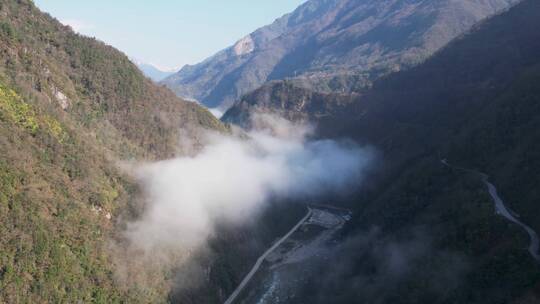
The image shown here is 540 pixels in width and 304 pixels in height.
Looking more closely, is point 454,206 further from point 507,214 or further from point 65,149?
point 65,149

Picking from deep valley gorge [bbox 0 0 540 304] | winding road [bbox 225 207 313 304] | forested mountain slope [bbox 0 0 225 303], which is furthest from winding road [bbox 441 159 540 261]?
forested mountain slope [bbox 0 0 225 303]

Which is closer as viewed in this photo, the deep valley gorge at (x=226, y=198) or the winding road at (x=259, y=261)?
the deep valley gorge at (x=226, y=198)

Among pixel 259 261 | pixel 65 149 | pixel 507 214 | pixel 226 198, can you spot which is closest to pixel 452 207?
pixel 507 214

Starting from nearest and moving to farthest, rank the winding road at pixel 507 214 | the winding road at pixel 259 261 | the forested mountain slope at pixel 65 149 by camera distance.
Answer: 1. the winding road at pixel 507 214
2. the forested mountain slope at pixel 65 149
3. the winding road at pixel 259 261

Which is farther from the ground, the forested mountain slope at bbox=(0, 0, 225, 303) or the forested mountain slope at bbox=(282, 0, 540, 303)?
the forested mountain slope at bbox=(0, 0, 225, 303)

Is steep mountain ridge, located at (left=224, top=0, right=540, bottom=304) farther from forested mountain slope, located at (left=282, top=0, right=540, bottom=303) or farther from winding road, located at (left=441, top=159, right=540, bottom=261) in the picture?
winding road, located at (left=441, top=159, right=540, bottom=261)

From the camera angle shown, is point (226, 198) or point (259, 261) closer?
point (259, 261)

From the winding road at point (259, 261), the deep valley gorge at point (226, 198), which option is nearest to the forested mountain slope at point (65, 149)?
the deep valley gorge at point (226, 198)

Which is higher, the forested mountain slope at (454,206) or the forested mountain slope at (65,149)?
the forested mountain slope at (65,149)

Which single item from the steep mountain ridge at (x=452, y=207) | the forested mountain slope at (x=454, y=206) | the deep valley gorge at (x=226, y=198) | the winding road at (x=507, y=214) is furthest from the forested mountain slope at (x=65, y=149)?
the winding road at (x=507, y=214)

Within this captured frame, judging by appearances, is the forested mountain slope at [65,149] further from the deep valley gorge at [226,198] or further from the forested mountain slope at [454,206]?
the forested mountain slope at [454,206]

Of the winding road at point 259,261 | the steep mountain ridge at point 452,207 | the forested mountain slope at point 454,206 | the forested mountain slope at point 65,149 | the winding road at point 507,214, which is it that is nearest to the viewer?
the winding road at point 507,214

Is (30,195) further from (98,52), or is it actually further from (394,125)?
(394,125)
